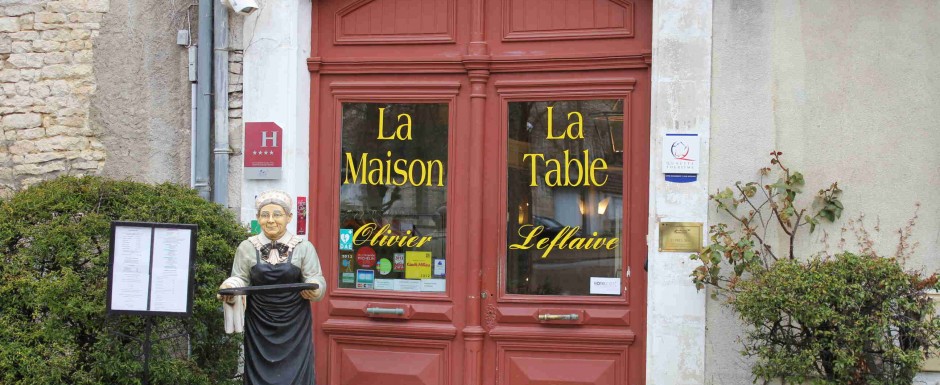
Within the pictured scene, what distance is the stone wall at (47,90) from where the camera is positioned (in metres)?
7.04

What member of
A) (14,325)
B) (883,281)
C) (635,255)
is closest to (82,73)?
(14,325)

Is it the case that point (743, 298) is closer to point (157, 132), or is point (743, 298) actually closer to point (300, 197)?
point (300, 197)

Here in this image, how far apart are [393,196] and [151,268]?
2.00 metres

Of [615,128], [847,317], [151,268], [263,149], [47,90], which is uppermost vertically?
[47,90]

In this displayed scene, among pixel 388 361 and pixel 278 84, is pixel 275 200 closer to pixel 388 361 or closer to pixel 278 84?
pixel 278 84

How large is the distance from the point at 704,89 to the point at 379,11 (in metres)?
2.28

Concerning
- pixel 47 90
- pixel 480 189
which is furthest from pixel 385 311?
pixel 47 90

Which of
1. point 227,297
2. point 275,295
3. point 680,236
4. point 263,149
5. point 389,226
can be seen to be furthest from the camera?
point 389,226

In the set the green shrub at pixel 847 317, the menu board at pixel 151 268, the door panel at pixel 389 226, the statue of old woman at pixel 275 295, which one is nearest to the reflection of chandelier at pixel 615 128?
the door panel at pixel 389 226

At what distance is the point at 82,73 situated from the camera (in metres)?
7.05

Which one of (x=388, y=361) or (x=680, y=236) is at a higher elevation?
(x=680, y=236)

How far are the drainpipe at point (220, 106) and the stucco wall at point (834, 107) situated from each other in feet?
10.5

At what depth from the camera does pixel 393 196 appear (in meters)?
6.84

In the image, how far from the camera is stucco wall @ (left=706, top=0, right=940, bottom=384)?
5.93 metres
